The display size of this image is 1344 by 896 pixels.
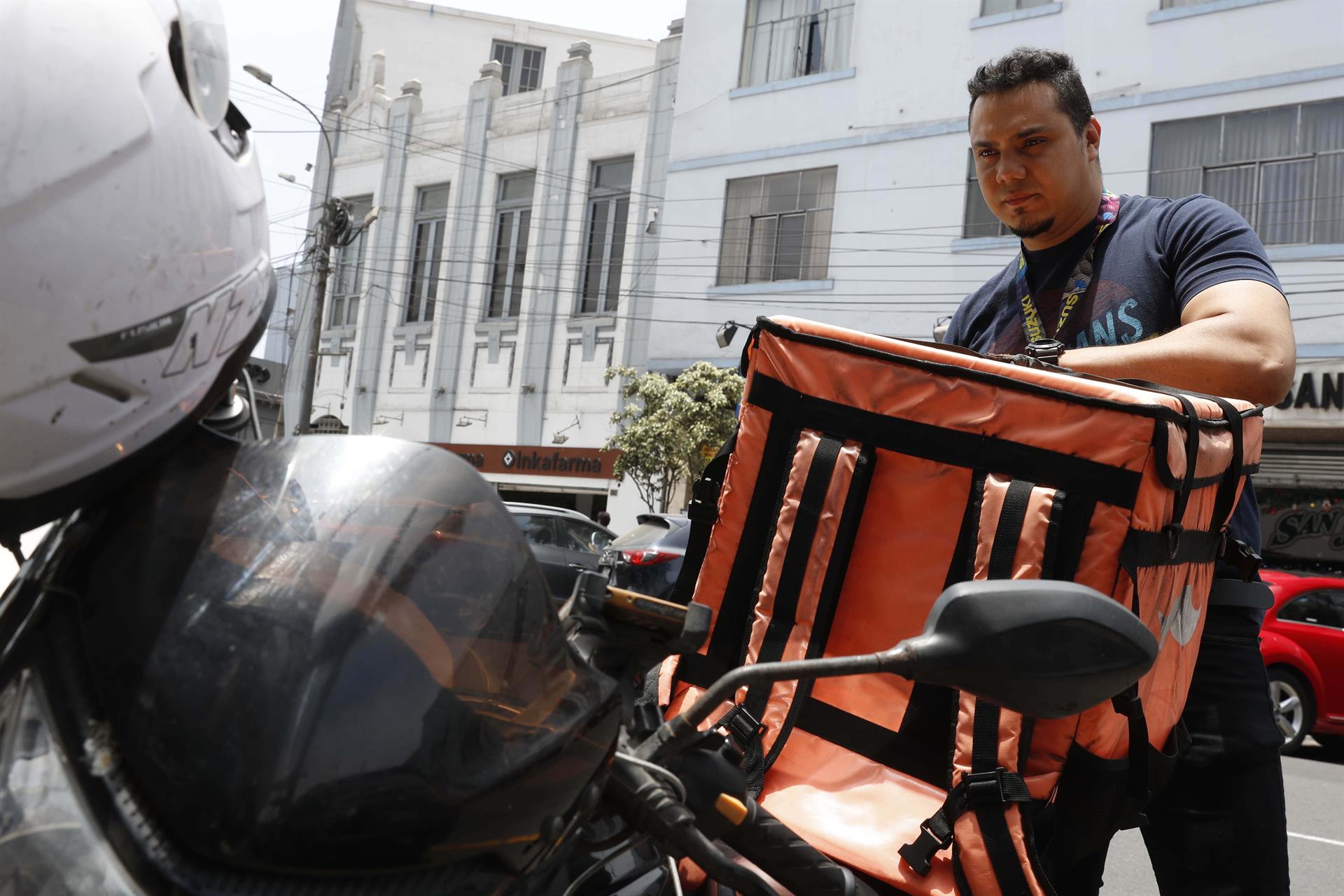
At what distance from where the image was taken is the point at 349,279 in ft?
83.2

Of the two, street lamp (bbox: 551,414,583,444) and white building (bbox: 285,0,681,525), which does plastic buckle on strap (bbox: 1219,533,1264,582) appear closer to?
white building (bbox: 285,0,681,525)

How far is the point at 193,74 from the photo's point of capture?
1123 mm

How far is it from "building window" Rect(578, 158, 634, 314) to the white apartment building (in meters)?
2.11

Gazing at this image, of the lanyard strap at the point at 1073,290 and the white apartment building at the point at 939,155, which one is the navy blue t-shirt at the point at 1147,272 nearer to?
the lanyard strap at the point at 1073,290

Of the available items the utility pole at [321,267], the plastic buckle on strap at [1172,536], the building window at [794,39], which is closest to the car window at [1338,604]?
the plastic buckle on strap at [1172,536]

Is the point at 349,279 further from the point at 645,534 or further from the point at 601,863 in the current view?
the point at 601,863

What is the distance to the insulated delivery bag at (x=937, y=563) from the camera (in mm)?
1566

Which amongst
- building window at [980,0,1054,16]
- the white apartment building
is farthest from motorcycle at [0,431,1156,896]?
building window at [980,0,1054,16]

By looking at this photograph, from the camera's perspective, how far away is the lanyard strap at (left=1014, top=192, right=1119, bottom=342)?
7.09ft

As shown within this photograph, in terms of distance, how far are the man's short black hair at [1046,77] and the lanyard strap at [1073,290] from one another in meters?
0.16

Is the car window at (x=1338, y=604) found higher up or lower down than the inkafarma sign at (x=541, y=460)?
lower down

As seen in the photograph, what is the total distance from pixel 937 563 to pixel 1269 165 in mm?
13985

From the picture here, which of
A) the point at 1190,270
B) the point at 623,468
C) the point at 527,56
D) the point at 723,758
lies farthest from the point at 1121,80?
the point at 527,56

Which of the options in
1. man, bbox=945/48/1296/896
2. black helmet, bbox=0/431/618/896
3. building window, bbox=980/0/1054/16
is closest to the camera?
black helmet, bbox=0/431/618/896
